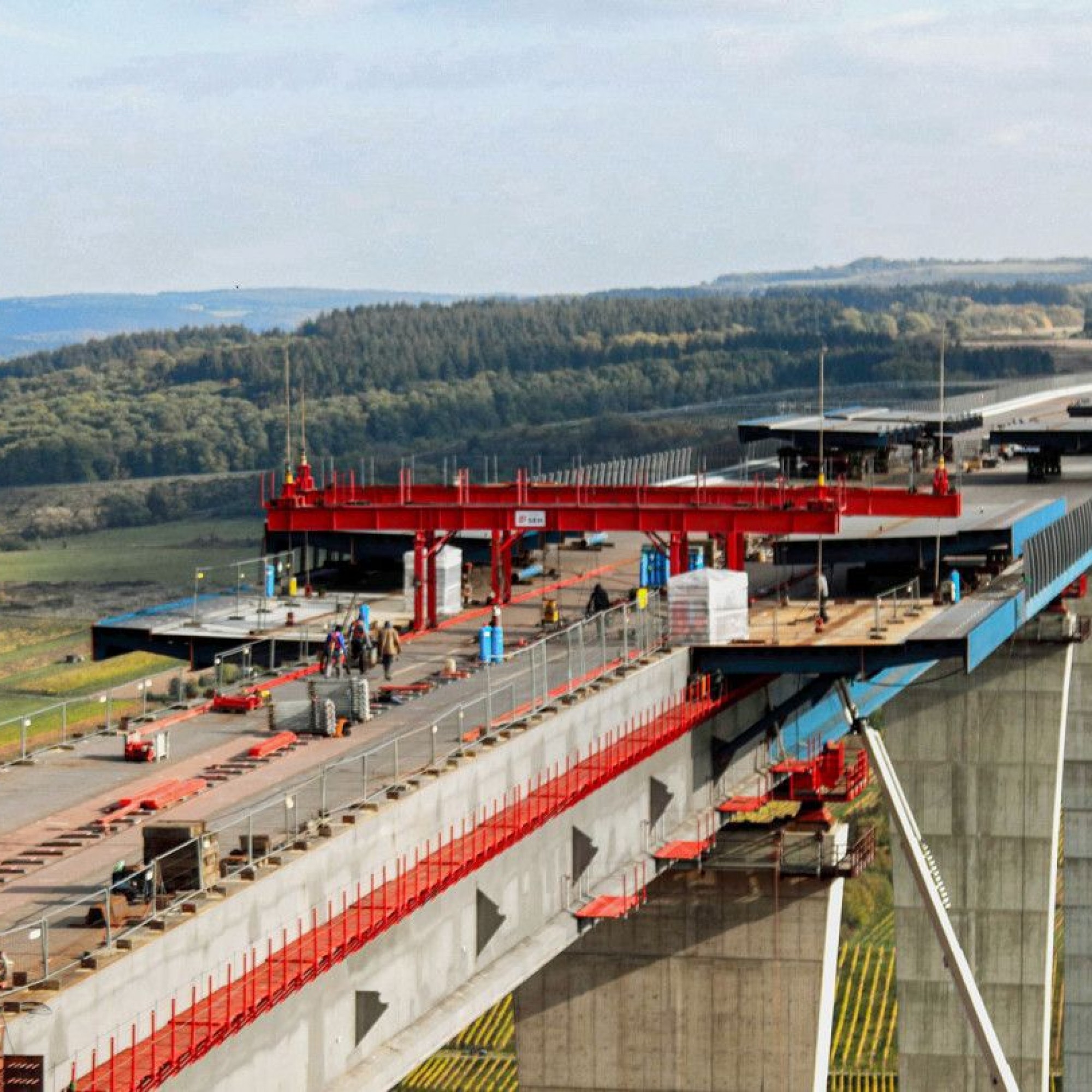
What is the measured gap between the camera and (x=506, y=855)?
50.9 meters

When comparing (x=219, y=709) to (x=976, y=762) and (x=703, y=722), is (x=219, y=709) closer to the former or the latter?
(x=703, y=722)

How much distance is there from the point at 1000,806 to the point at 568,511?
85.6ft

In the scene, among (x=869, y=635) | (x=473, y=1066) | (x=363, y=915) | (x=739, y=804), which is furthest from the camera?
(x=473, y=1066)

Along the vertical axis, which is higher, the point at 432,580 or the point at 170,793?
the point at 432,580

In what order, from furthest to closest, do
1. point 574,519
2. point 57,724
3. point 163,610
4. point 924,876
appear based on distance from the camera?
point 57,724
point 163,610
point 574,519
point 924,876

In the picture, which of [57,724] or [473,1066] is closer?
[473,1066]

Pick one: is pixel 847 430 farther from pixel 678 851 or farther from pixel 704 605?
pixel 678 851

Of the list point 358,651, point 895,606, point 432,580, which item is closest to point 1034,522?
point 895,606

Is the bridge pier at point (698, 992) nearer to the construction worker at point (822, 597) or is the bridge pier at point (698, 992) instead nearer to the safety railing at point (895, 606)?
the construction worker at point (822, 597)

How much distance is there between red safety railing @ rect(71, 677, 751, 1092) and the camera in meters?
35.4

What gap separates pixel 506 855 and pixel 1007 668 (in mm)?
46285

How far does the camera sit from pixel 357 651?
63.8 metres

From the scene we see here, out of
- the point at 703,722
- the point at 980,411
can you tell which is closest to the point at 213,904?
the point at 703,722

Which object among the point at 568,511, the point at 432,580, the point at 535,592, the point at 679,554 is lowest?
the point at 535,592
